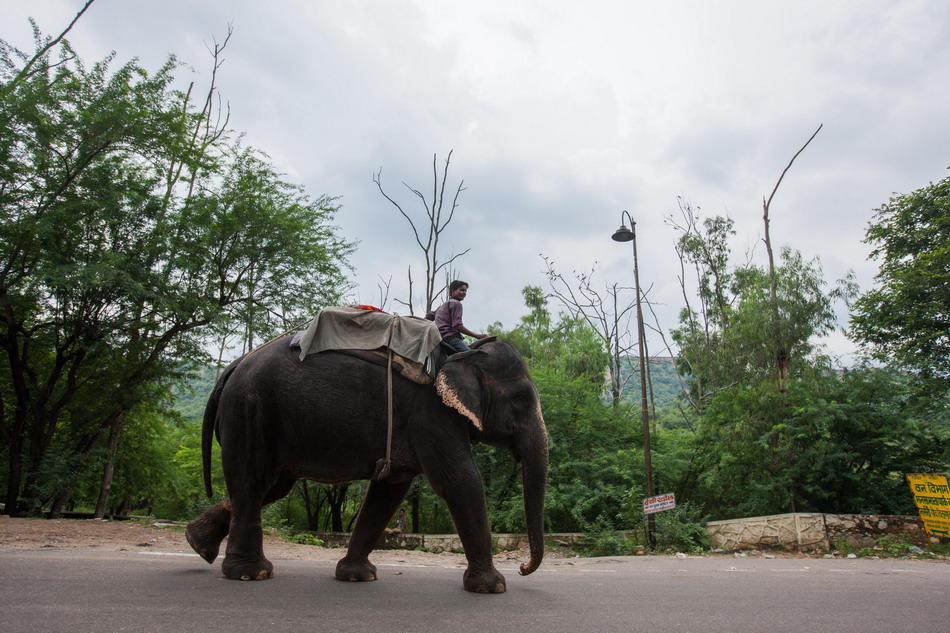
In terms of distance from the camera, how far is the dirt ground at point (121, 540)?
8.09 metres

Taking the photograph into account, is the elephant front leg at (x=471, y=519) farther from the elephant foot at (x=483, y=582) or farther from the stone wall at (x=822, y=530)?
the stone wall at (x=822, y=530)

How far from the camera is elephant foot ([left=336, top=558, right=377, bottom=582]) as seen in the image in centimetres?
468

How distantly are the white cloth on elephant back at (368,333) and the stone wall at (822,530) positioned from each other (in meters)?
10.5

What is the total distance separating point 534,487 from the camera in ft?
14.5

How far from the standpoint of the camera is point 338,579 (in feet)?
15.4

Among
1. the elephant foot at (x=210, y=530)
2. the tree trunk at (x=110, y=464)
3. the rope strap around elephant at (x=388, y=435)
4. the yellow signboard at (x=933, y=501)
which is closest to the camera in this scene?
the rope strap around elephant at (x=388, y=435)

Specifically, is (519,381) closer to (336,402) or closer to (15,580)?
(336,402)

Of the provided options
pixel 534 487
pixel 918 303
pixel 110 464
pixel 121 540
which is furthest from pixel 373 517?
pixel 918 303

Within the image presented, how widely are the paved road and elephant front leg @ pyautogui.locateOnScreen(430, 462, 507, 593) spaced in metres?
0.18

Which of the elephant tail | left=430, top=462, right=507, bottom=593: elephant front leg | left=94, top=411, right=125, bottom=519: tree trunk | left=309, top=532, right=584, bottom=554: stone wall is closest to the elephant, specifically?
left=430, top=462, right=507, bottom=593: elephant front leg

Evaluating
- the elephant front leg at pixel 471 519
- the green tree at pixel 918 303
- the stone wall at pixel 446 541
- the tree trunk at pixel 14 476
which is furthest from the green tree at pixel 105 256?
the green tree at pixel 918 303

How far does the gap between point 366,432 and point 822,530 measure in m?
11.1

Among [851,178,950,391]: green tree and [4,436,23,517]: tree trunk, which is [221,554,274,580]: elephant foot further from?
[851,178,950,391]: green tree

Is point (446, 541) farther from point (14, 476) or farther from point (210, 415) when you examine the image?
point (210, 415)
